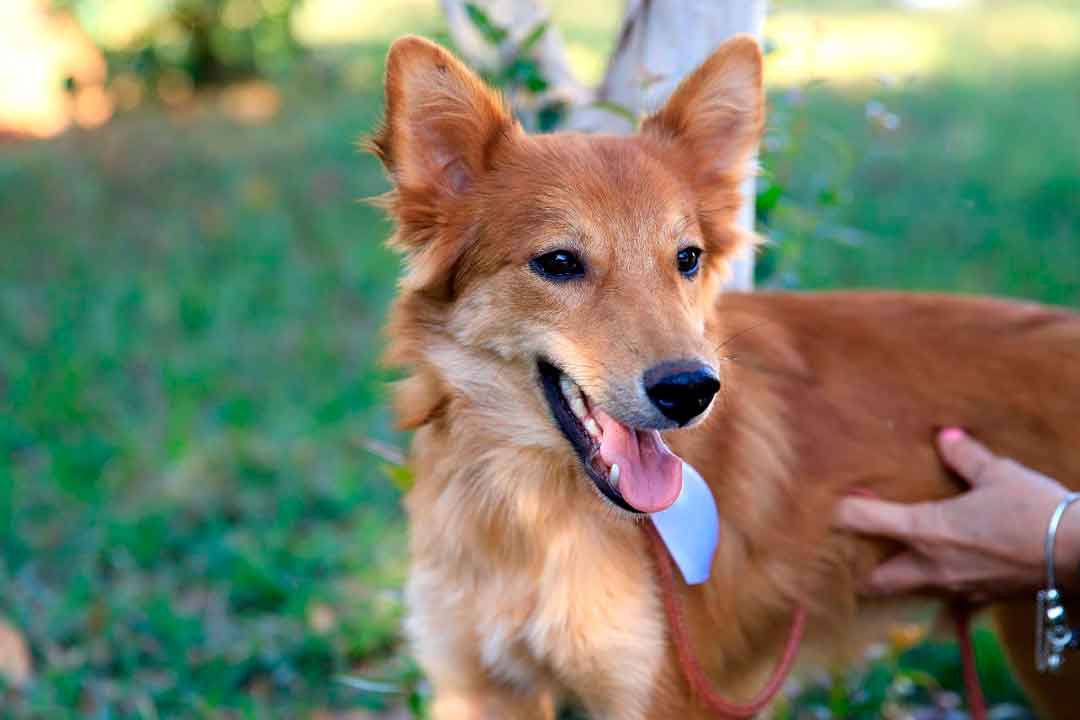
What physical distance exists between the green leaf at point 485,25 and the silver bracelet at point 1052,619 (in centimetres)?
203

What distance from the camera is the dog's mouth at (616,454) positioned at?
8.63 ft

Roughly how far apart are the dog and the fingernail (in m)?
0.04

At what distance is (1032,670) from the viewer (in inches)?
135

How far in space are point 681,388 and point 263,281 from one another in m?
5.16

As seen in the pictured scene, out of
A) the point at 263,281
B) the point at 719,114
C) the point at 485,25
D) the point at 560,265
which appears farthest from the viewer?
the point at 263,281

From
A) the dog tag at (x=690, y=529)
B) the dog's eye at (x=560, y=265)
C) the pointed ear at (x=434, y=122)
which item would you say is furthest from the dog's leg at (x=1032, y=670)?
the pointed ear at (x=434, y=122)

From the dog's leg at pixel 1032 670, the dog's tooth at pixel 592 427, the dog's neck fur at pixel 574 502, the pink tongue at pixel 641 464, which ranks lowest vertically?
the dog's leg at pixel 1032 670

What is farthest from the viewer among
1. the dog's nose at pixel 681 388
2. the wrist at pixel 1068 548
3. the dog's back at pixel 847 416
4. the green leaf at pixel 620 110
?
the green leaf at pixel 620 110

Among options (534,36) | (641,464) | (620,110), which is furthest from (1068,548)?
(534,36)

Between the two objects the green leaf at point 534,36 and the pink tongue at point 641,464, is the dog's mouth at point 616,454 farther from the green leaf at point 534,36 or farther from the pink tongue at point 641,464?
the green leaf at point 534,36

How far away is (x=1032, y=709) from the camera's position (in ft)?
12.8

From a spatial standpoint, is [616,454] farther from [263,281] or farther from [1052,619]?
[263,281]

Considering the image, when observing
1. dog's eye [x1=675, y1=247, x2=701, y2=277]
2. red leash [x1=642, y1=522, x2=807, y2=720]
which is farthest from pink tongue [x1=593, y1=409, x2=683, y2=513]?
dog's eye [x1=675, y1=247, x2=701, y2=277]

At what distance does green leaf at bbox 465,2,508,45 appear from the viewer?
3385 mm
